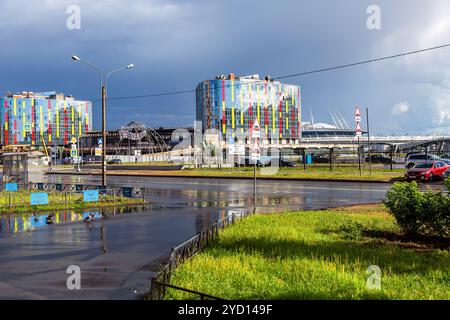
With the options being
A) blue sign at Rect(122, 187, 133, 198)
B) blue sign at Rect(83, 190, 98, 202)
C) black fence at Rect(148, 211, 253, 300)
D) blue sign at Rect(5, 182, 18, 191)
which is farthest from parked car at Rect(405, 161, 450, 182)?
blue sign at Rect(5, 182, 18, 191)

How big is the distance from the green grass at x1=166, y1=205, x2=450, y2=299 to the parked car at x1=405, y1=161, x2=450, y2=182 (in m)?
23.5

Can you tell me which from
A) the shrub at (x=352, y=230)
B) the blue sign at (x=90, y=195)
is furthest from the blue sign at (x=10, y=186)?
the shrub at (x=352, y=230)

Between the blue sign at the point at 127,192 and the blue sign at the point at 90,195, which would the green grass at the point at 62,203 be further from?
the blue sign at the point at 127,192

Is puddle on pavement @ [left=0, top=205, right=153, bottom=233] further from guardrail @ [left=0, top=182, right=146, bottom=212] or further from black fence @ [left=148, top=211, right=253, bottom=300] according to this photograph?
black fence @ [left=148, top=211, right=253, bottom=300]

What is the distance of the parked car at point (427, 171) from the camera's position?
34031 millimetres

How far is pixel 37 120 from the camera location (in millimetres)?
175250

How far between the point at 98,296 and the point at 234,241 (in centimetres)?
429

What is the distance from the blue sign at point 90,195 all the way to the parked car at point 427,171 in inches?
912

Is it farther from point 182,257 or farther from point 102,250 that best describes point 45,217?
point 182,257
